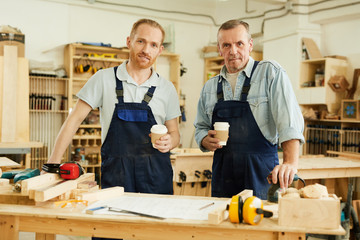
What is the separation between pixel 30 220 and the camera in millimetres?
Answer: 1748

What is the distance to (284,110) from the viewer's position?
2.21 metres

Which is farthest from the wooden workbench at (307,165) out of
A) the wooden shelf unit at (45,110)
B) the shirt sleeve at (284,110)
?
the wooden shelf unit at (45,110)

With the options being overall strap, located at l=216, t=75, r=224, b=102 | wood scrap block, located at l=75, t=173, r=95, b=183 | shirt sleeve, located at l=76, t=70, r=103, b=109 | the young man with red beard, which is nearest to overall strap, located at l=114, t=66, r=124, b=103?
the young man with red beard

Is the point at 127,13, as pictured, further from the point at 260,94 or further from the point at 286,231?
the point at 286,231

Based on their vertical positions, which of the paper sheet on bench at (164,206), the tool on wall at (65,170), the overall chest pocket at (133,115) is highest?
the overall chest pocket at (133,115)

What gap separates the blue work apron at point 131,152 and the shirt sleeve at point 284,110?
29.8 inches

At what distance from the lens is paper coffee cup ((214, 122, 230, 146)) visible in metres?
2.22

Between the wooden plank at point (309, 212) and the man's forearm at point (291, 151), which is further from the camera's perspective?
the man's forearm at point (291, 151)

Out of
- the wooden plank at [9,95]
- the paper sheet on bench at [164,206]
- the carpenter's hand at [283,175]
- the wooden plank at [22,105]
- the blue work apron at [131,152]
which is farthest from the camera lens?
the wooden plank at [22,105]

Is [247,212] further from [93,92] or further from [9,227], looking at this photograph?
[93,92]

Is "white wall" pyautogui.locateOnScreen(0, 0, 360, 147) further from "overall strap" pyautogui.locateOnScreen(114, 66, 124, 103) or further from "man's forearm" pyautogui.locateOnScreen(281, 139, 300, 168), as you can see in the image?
"overall strap" pyautogui.locateOnScreen(114, 66, 124, 103)

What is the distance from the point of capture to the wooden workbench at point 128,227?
62.9 inches

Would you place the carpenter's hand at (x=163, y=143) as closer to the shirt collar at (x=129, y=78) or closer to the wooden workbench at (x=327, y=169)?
the shirt collar at (x=129, y=78)

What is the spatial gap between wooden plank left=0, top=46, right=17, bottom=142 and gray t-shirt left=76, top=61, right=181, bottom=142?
12.1ft
